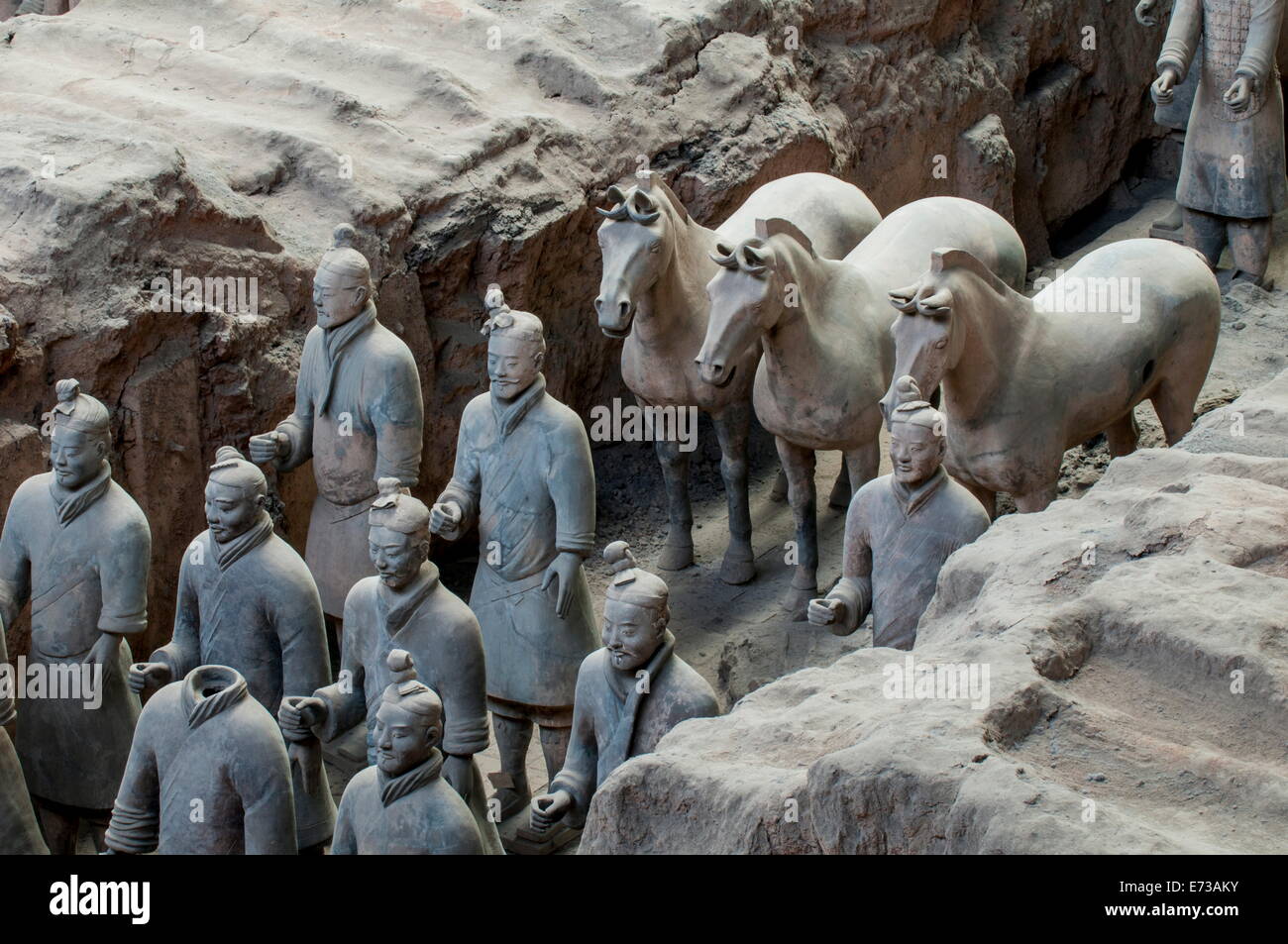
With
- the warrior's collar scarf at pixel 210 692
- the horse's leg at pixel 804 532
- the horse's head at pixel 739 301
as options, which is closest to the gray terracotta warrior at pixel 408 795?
the warrior's collar scarf at pixel 210 692

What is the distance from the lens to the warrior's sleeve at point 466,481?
5430 millimetres

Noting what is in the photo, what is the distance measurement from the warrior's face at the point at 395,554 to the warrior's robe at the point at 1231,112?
15.4 ft

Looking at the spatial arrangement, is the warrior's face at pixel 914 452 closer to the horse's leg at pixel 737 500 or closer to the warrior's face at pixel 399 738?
the warrior's face at pixel 399 738

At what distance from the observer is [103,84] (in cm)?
743

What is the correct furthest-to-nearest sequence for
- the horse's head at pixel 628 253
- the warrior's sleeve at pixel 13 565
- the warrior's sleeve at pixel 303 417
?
the horse's head at pixel 628 253, the warrior's sleeve at pixel 303 417, the warrior's sleeve at pixel 13 565

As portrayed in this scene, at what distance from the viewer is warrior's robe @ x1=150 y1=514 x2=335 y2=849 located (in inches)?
190

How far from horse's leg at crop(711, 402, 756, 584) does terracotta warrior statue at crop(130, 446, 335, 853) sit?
8.45ft

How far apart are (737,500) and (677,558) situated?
0.39 m

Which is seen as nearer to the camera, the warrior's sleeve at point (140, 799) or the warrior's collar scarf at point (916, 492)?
the warrior's sleeve at point (140, 799)

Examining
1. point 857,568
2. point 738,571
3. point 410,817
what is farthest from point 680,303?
point 410,817

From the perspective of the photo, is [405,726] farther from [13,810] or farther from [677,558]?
[677,558]

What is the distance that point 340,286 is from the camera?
5.62 m

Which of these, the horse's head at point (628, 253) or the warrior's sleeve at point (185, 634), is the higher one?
the horse's head at point (628, 253)

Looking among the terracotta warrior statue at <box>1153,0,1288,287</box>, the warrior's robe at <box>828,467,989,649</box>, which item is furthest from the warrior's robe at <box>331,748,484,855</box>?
the terracotta warrior statue at <box>1153,0,1288,287</box>
